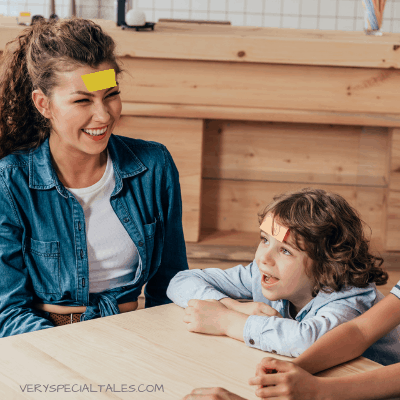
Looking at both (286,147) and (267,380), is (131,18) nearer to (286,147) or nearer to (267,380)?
(286,147)

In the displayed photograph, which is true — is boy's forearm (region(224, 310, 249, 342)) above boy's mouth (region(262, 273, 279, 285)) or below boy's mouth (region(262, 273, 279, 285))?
below

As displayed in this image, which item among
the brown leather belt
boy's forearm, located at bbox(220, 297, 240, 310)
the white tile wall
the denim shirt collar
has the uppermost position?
the white tile wall

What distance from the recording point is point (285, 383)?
75 cm

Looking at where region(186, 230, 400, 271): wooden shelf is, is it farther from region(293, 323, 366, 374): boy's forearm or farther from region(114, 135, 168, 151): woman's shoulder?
region(293, 323, 366, 374): boy's forearm

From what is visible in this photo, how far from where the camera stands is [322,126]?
Answer: 246cm

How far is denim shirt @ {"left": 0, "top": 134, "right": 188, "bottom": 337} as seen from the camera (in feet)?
4.11

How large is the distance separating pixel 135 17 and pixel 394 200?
4.43 feet

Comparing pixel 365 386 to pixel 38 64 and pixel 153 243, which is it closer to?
pixel 153 243

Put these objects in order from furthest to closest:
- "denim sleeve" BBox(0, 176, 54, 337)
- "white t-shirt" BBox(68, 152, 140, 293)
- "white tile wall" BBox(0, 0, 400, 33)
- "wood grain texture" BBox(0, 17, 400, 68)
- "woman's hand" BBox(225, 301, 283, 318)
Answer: "white tile wall" BBox(0, 0, 400, 33) < "wood grain texture" BBox(0, 17, 400, 68) < "white t-shirt" BBox(68, 152, 140, 293) < "denim sleeve" BBox(0, 176, 54, 337) < "woman's hand" BBox(225, 301, 283, 318)

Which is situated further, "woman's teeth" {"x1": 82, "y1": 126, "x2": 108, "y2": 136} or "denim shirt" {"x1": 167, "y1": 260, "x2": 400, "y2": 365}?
"woman's teeth" {"x1": 82, "y1": 126, "x2": 108, "y2": 136}

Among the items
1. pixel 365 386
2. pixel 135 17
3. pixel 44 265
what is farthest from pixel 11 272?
pixel 135 17

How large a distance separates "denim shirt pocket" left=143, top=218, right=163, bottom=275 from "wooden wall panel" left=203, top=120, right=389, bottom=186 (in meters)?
1.10

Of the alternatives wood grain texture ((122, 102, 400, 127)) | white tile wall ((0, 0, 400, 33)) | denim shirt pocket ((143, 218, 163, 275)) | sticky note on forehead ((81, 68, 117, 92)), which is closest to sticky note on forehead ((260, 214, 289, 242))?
denim shirt pocket ((143, 218, 163, 275))

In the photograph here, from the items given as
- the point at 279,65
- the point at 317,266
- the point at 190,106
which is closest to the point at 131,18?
the point at 190,106
